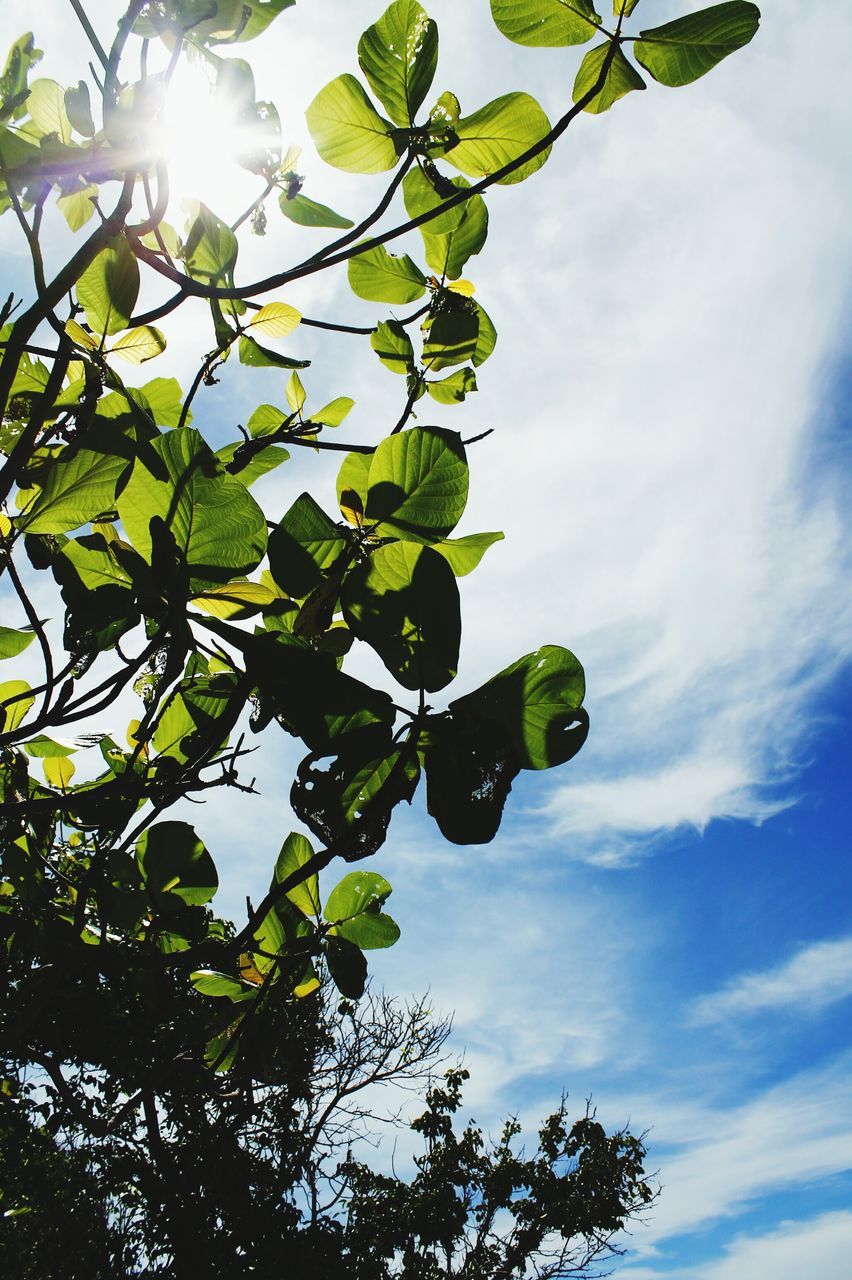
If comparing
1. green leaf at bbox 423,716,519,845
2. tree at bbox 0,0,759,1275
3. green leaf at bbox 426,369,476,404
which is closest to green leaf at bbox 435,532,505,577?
tree at bbox 0,0,759,1275

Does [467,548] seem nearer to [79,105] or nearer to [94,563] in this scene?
[94,563]

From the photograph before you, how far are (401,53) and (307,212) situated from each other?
0.20 metres

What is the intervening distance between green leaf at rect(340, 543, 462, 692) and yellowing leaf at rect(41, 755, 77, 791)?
0.94 metres

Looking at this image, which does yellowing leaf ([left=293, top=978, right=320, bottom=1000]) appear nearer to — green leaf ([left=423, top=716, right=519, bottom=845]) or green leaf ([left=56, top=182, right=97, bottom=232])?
green leaf ([left=423, top=716, right=519, bottom=845])

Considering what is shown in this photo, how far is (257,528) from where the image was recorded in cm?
76

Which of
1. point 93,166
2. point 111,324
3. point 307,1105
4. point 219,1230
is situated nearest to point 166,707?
point 111,324

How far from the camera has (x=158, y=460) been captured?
759 millimetres

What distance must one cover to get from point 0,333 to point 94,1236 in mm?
8953

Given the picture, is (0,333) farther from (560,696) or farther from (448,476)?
(560,696)

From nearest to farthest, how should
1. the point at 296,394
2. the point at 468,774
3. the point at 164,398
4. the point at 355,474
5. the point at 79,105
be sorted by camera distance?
the point at 468,774
the point at 79,105
the point at 355,474
the point at 164,398
the point at 296,394

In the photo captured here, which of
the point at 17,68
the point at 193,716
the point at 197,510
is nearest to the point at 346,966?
the point at 193,716

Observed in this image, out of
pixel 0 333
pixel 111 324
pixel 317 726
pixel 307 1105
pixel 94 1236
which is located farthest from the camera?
pixel 307 1105

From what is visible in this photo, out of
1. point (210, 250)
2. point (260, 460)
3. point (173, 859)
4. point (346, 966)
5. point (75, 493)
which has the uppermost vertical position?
point (210, 250)

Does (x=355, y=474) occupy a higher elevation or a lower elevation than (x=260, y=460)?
lower
